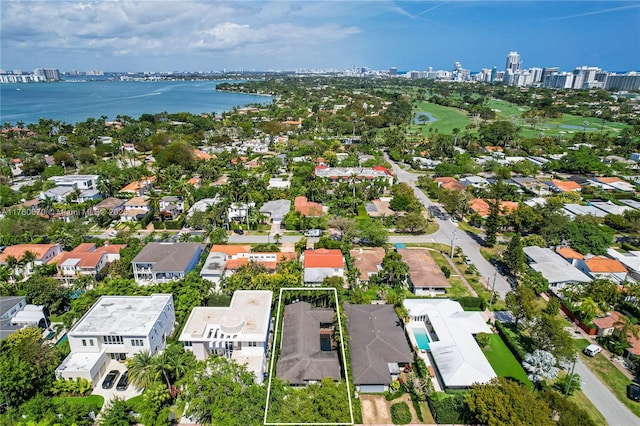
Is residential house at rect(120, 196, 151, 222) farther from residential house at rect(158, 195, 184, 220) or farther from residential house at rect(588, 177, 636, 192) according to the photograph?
residential house at rect(588, 177, 636, 192)

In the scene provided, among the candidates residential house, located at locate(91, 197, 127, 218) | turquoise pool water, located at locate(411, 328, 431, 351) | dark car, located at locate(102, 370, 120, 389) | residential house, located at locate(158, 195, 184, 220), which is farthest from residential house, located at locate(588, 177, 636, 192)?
residential house, located at locate(91, 197, 127, 218)

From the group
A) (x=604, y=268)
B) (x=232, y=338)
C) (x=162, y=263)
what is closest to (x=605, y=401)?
(x=604, y=268)

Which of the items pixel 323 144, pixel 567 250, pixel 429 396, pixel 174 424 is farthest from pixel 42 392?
pixel 323 144

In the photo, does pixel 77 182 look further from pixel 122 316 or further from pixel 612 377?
pixel 612 377

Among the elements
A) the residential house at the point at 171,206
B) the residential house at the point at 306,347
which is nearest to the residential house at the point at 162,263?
the residential house at the point at 306,347

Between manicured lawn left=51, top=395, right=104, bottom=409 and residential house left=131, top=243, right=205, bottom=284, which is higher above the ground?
residential house left=131, top=243, right=205, bottom=284

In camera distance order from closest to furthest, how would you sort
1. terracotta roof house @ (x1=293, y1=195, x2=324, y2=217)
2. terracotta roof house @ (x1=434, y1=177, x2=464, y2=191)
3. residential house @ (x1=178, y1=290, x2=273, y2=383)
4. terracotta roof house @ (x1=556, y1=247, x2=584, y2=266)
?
1. residential house @ (x1=178, y1=290, x2=273, y2=383)
2. terracotta roof house @ (x1=556, y1=247, x2=584, y2=266)
3. terracotta roof house @ (x1=293, y1=195, x2=324, y2=217)
4. terracotta roof house @ (x1=434, y1=177, x2=464, y2=191)
